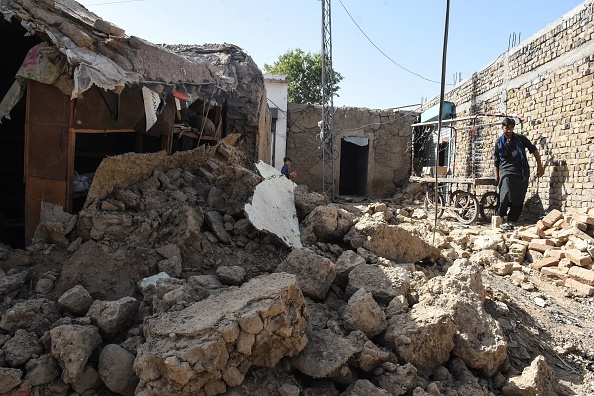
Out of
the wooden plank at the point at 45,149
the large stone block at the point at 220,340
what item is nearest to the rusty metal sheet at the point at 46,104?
the wooden plank at the point at 45,149

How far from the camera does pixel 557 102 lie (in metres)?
7.24

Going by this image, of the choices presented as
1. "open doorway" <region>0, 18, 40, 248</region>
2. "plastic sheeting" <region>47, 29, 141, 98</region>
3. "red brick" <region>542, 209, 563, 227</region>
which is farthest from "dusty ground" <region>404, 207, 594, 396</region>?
"open doorway" <region>0, 18, 40, 248</region>

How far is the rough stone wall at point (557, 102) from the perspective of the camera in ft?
21.5

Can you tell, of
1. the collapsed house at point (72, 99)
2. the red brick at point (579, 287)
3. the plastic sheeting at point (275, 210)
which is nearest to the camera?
the collapsed house at point (72, 99)

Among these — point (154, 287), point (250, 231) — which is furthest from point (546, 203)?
point (154, 287)

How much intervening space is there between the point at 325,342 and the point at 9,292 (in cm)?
225

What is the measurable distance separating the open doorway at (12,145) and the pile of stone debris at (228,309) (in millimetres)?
1044

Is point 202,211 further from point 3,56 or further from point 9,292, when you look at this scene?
point 3,56

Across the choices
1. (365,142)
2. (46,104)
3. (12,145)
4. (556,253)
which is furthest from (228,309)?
(365,142)

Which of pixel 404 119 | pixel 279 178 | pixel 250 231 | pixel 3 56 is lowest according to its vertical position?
pixel 250 231

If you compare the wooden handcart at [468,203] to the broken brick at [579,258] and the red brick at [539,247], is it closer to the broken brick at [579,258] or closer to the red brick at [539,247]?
the red brick at [539,247]

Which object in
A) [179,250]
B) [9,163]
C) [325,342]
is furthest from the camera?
[9,163]

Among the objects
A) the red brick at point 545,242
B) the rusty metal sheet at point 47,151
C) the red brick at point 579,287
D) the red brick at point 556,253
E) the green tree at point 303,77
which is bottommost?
the red brick at point 579,287

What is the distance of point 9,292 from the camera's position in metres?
2.99
